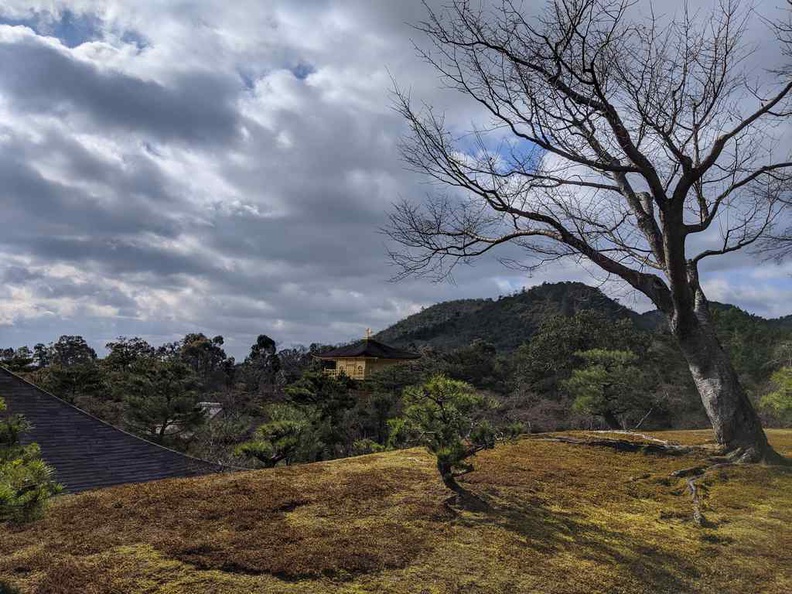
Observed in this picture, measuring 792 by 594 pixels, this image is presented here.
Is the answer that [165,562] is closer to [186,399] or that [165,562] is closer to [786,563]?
[786,563]

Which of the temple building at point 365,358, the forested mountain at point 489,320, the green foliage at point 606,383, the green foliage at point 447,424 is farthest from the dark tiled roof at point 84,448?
the forested mountain at point 489,320

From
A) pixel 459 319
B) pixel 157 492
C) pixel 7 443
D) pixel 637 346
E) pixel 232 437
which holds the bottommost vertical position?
pixel 232 437

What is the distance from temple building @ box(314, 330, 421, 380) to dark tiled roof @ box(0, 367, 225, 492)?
22.5 meters

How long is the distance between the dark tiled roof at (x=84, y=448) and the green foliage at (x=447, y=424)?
388 cm

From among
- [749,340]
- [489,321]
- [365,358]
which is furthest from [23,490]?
[489,321]

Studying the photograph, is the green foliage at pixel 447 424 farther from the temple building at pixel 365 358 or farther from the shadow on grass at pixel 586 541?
the temple building at pixel 365 358

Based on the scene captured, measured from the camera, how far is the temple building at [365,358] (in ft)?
98.0

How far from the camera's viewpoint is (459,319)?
48312 mm

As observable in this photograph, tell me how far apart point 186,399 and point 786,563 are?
42.8 feet

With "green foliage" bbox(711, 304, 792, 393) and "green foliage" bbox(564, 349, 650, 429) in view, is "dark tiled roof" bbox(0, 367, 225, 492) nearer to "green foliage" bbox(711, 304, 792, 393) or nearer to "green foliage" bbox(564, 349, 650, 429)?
"green foliage" bbox(564, 349, 650, 429)

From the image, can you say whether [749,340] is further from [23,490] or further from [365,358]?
[23,490]

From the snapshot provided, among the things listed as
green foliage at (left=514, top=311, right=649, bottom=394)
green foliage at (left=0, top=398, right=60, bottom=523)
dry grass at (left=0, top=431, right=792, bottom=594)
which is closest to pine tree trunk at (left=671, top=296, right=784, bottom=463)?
dry grass at (left=0, top=431, right=792, bottom=594)

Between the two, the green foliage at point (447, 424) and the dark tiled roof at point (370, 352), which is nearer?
the green foliage at point (447, 424)

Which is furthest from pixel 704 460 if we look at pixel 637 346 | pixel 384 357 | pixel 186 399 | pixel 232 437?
pixel 384 357
